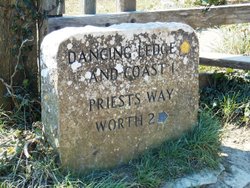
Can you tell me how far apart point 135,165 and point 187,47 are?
1.07 meters

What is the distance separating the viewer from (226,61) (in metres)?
5.99

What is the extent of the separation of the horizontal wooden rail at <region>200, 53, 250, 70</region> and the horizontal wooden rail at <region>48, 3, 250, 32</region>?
1.28ft

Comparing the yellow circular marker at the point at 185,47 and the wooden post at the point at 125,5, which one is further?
the wooden post at the point at 125,5

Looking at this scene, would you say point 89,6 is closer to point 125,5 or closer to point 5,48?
point 125,5

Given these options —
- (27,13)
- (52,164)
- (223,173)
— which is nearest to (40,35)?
(27,13)

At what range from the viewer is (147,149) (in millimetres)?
4254

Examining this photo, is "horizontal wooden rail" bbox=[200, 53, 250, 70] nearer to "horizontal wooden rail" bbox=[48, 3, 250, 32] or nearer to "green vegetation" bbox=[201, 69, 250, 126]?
"green vegetation" bbox=[201, 69, 250, 126]

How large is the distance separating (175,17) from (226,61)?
2.63 feet

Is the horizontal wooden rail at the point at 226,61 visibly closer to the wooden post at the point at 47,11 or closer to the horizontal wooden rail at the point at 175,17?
the horizontal wooden rail at the point at 175,17

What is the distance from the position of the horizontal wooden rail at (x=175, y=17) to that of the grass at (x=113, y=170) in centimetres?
119

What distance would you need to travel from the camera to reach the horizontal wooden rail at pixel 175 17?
496 centimetres

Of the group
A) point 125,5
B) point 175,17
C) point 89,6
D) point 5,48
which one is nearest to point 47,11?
point 5,48

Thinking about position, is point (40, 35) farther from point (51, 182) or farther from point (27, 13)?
point (51, 182)

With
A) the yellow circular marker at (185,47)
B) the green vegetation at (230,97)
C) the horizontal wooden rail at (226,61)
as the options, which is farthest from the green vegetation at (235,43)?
the yellow circular marker at (185,47)
